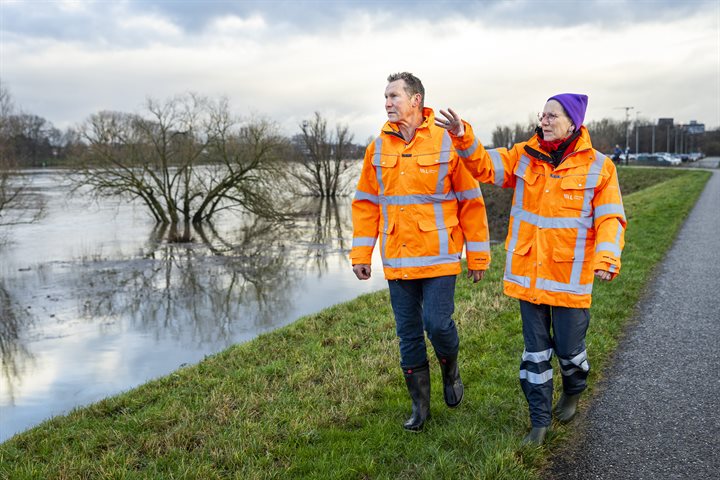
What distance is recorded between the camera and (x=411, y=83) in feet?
12.8

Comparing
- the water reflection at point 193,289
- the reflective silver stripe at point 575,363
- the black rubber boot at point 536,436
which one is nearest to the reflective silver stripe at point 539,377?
the reflective silver stripe at point 575,363

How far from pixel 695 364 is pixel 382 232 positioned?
3.21 meters

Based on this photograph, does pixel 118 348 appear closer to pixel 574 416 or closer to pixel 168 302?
pixel 168 302

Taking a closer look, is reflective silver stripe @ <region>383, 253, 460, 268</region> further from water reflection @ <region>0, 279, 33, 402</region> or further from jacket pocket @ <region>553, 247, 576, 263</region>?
water reflection @ <region>0, 279, 33, 402</region>

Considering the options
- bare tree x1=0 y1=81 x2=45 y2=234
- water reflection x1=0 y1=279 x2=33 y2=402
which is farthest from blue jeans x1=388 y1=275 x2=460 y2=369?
bare tree x1=0 y1=81 x2=45 y2=234

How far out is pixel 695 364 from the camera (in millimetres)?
5293

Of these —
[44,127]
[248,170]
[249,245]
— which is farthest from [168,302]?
[44,127]

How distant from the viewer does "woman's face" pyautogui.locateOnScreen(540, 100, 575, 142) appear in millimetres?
3734

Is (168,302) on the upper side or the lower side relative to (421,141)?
lower

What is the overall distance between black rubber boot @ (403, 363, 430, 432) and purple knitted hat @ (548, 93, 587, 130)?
1.88 metres

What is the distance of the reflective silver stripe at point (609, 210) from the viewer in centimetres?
366

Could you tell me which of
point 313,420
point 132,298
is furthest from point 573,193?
point 132,298

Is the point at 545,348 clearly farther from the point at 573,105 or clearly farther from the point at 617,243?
the point at 573,105

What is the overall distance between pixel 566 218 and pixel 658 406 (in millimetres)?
1731
